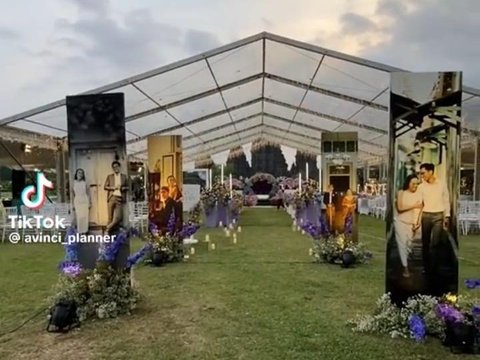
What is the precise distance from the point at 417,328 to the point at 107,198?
3.24 m

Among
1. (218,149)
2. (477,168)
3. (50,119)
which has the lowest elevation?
(477,168)

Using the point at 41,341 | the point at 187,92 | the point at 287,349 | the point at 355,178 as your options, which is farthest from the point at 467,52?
the point at 41,341

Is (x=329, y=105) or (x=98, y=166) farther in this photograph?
(x=329, y=105)

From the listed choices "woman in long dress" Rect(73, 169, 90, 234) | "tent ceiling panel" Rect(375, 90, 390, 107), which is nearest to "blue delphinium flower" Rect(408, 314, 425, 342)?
"woman in long dress" Rect(73, 169, 90, 234)

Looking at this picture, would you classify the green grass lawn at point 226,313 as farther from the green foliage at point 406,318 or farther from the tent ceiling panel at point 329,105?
the tent ceiling panel at point 329,105

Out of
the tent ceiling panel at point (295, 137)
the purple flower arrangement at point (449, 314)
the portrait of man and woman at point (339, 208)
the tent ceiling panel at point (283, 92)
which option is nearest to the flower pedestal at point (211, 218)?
the tent ceiling panel at point (283, 92)

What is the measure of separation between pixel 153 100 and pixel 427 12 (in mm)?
5946

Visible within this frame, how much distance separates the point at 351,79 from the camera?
9.98m

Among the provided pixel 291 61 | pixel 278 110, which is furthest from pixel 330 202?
pixel 278 110

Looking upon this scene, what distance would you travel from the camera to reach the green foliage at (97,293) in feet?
15.6

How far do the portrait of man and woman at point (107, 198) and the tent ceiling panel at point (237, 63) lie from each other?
14.7ft

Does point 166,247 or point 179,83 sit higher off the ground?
point 179,83

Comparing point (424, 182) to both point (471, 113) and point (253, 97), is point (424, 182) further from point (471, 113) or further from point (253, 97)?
point (253, 97)

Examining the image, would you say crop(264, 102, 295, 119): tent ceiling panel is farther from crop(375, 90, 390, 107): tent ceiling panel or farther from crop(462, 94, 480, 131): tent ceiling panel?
crop(462, 94, 480, 131): tent ceiling panel
